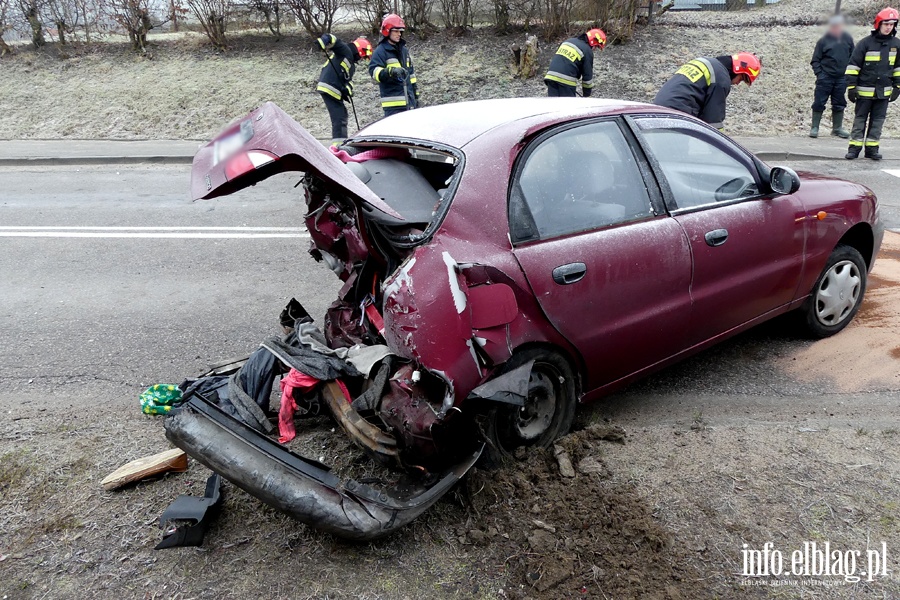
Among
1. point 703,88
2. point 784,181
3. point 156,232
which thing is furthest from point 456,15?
point 784,181

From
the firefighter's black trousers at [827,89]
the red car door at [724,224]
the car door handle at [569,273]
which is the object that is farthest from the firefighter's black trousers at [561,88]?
the car door handle at [569,273]

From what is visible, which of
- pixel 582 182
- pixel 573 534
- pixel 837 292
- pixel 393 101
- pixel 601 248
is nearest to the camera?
pixel 573 534

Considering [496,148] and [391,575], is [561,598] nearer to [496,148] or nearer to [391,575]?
[391,575]

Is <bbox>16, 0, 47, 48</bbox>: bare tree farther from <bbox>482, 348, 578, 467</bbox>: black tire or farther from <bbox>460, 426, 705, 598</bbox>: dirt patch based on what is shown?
<bbox>460, 426, 705, 598</bbox>: dirt patch

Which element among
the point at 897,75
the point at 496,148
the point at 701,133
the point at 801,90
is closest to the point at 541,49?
the point at 801,90

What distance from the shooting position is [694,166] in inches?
145

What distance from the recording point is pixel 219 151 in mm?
2764

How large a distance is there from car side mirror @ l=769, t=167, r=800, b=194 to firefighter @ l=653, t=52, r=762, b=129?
266cm

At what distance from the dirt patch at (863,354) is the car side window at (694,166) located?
1221mm

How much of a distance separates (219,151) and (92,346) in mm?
2484

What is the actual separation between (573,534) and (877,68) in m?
10.8

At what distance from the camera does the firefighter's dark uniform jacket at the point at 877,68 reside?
10.2 meters

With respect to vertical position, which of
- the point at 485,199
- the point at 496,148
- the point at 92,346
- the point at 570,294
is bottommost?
the point at 92,346

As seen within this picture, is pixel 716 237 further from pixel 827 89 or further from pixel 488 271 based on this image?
pixel 827 89
